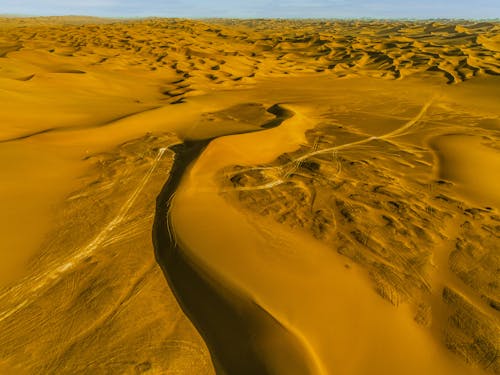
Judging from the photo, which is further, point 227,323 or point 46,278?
point 46,278

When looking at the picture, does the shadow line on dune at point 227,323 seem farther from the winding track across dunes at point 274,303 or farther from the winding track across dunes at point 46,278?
the winding track across dunes at point 46,278

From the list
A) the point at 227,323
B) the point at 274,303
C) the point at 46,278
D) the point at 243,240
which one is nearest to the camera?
the point at 227,323

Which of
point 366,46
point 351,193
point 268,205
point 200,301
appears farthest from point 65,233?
point 366,46

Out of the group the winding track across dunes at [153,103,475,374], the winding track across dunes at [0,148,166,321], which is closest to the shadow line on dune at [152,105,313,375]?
the winding track across dunes at [153,103,475,374]

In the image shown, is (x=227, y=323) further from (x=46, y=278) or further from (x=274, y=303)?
(x=46, y=278)

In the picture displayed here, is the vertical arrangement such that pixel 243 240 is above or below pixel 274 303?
below

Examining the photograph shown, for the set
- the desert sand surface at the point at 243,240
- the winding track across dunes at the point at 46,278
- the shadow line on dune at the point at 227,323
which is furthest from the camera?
the winding track across dunes at the point at 46,278

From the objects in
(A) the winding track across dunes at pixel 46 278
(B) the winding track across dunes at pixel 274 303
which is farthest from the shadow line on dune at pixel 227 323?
(A) the winding track across dunes at pixel 46 278

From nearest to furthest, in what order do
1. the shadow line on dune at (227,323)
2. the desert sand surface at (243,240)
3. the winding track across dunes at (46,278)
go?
the shadow line on dune at (227,323) < the desert sand surface at (243,240) < the winding track across dunes at (46,278)

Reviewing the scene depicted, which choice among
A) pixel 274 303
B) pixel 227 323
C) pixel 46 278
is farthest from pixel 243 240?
pixel 46 278
